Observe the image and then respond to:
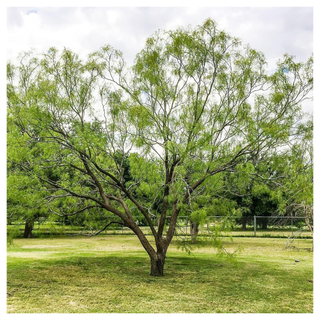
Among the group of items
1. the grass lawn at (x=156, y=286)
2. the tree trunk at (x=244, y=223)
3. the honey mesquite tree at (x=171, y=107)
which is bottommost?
the tree trunk at (x=244, y=223)

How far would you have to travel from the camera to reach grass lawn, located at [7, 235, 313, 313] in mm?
5409

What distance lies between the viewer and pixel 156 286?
672 centimetres

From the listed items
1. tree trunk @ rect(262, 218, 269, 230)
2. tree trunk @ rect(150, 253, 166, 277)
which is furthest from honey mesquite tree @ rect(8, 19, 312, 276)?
tree trunk @ rect(262, 218, 269, 230)

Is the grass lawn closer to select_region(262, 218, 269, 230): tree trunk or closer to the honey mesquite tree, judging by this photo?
the honey mesquite tree

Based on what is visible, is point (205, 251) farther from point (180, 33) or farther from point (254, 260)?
point (180, 33)

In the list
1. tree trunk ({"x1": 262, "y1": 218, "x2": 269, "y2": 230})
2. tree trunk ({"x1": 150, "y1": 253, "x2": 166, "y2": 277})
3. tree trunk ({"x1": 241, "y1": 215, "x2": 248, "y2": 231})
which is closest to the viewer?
tree trunk ({"x1": 150, "y1": 253, "x2": 166, "y2": 277})

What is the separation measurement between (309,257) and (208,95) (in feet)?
23.7

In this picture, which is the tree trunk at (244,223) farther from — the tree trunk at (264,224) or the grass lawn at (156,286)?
the grass lawn at (156,286)

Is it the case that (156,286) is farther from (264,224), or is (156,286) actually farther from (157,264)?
(264,224)

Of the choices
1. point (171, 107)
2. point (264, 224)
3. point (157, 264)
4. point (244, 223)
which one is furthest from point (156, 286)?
point (244, 223)

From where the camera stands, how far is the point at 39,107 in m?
6.62

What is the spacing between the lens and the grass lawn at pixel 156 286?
17.7 feet

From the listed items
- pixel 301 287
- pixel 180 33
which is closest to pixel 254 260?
pixel 301 287

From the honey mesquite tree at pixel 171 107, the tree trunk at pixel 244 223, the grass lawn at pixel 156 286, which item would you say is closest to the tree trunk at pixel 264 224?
the tree trunk at pixel 244 223
